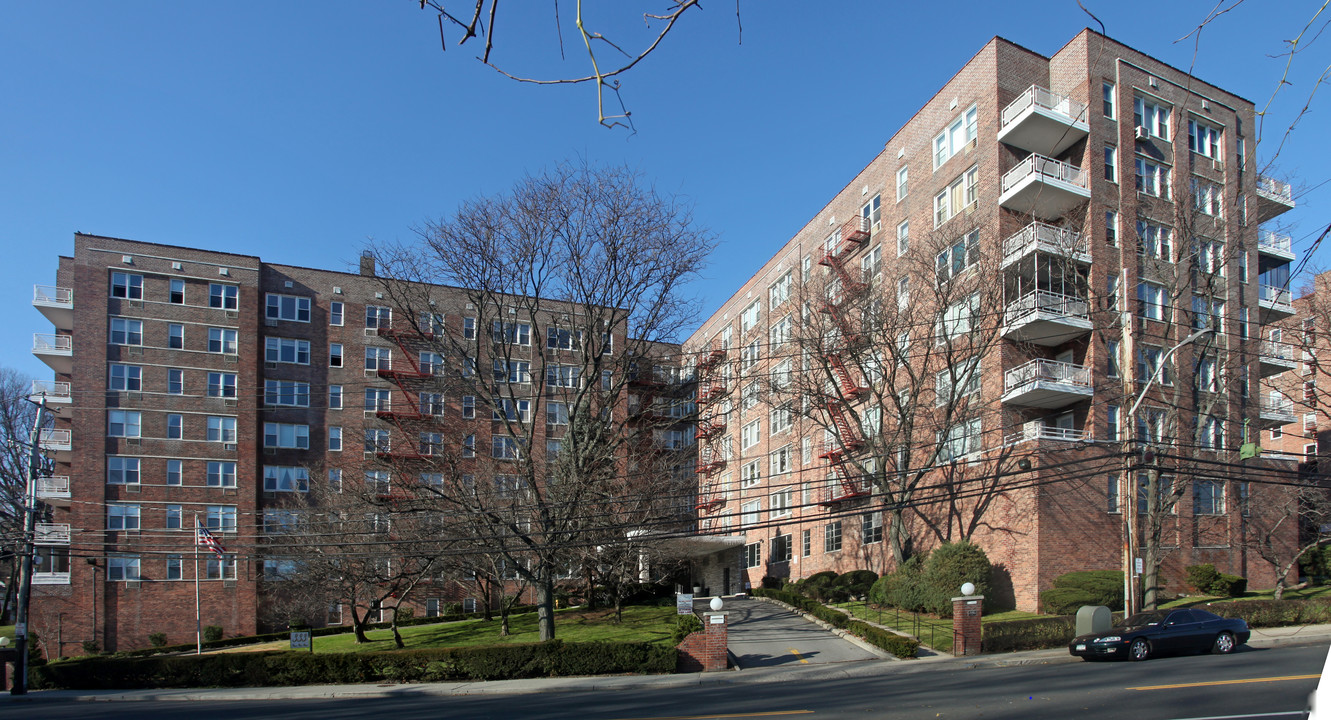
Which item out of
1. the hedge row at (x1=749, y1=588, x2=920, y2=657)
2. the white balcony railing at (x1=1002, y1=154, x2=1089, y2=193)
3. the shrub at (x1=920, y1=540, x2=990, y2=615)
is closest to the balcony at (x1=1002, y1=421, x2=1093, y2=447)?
the shrub at (x1=920, y1=540, x2=990, y2=615)

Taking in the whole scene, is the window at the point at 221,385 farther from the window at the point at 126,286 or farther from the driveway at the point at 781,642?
the driveway at the point at 781,642

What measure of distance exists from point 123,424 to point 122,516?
17.1 ft

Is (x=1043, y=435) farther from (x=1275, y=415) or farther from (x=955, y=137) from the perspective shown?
(x=955, y=137)

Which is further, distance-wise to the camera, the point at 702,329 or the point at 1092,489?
the point at 702,329

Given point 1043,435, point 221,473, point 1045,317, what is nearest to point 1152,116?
point 1045,317

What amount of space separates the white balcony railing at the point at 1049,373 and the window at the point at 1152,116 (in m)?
11.0

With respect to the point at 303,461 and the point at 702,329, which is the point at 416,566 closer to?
the point at 303,461

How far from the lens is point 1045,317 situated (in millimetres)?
33688

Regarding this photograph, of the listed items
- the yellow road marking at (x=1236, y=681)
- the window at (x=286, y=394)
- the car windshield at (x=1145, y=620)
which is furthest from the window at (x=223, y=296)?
the yellow road marking at (x=1236, y=681)

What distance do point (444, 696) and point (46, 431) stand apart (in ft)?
152

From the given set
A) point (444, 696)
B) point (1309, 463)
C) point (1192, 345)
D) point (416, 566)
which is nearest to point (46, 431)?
point (416, 566)

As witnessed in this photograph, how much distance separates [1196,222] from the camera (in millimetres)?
37594

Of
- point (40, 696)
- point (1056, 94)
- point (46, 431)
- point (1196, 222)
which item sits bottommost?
point (40, 696)

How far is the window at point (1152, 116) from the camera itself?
123 ft
